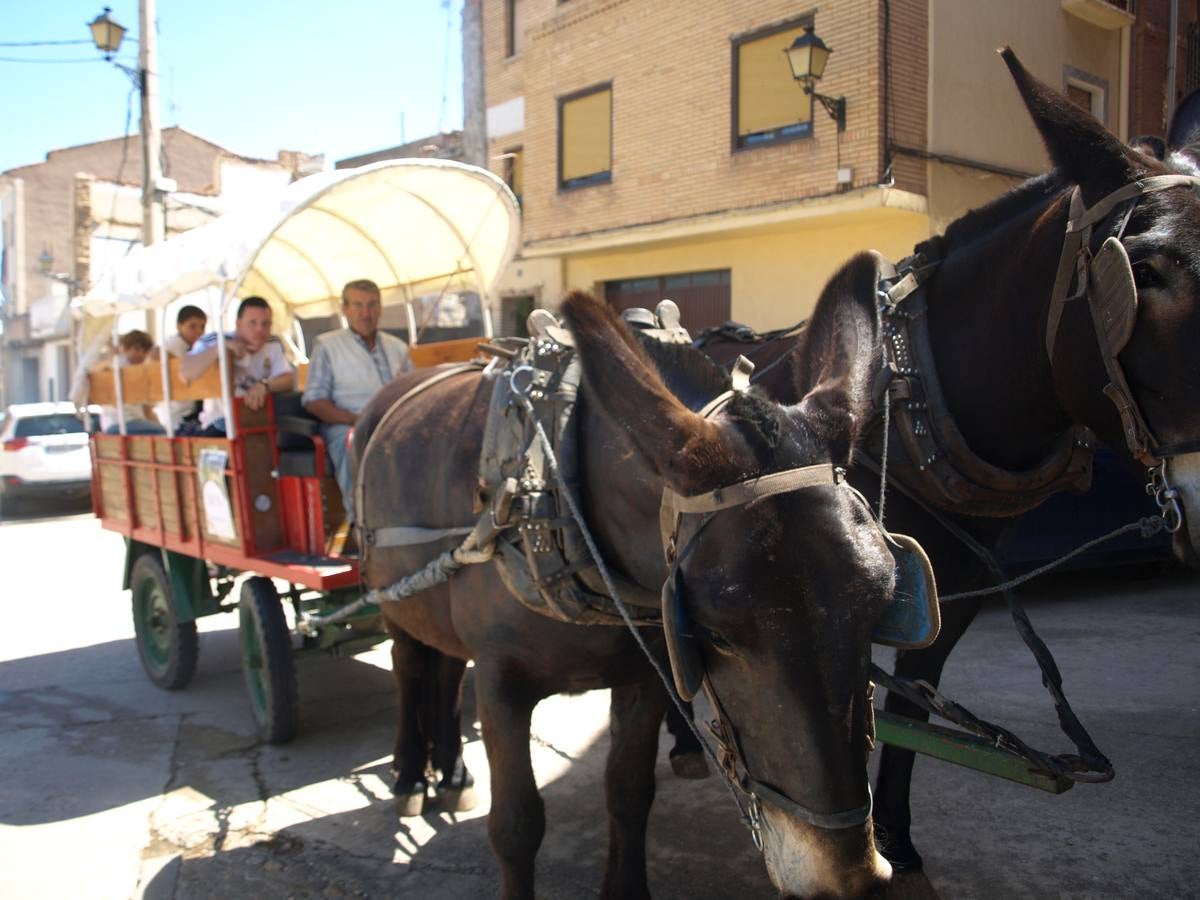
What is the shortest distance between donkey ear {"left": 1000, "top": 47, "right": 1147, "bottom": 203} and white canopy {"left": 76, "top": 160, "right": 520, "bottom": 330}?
2.98m

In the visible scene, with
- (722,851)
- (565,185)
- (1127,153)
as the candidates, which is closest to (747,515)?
(1127,153)

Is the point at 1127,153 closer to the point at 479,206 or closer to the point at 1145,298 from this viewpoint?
the point at 1145,298

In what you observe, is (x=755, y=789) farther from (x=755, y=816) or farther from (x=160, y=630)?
(x=160, y=630)

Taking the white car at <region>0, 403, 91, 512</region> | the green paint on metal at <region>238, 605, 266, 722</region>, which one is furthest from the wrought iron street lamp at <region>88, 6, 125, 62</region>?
the green paint on metal at <region>238, 605, 266, 722</region>

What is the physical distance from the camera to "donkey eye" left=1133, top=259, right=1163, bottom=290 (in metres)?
2.15

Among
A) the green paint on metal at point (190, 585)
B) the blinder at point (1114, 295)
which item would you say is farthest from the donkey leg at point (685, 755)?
the green paint on metal at point (190, 585)

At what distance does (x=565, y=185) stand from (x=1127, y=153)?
14231 millimetres

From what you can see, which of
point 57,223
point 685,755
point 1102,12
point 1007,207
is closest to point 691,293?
point 1102,12

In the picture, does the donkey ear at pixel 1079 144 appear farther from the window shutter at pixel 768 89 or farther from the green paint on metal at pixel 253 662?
the window shutter at pixel 768 89

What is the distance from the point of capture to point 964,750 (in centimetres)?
244

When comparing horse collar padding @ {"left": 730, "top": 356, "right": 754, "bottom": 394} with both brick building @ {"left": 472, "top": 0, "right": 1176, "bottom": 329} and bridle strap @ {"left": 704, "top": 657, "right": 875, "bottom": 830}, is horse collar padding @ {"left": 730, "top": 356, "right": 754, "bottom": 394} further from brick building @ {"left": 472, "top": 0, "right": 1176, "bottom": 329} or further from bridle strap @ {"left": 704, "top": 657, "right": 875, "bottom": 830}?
brick building @ {"left": 472, "top": 0, "right": 1176, "bottom": 329}

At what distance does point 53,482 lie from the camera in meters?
15.0

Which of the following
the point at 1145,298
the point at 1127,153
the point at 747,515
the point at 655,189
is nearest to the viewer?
the point at 747,515

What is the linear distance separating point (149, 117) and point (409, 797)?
12.4 meters
